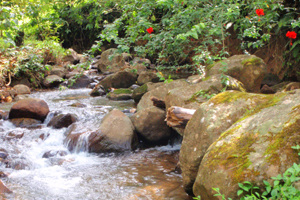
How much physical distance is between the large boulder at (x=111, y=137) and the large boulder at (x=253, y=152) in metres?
2.93

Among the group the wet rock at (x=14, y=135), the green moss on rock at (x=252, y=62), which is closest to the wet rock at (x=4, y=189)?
the wet rock at (x=14, y=135)

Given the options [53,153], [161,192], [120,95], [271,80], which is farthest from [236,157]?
[120,95]

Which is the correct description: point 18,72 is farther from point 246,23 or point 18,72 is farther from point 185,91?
point 246,23

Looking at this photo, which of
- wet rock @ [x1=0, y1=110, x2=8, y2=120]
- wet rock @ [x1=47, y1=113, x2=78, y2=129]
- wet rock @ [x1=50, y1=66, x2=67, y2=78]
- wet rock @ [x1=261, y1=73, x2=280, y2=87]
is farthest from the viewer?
wet rock @ [x1=50, y1=66, x2=67, y2=78]

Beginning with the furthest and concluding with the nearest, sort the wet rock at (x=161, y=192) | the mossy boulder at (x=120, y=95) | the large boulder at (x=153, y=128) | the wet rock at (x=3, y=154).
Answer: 1. the mossy boulder at (x=120, y=95)
2. the large boulder at (x=153, y=128)
3. the wet rock at (x=3, y=154)
4. the wet rock at (x=161, y=192)

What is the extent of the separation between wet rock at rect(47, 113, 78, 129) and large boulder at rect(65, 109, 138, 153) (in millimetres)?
777

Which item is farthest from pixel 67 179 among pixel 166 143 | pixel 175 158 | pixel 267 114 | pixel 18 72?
pixel 18 72

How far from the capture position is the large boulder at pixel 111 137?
5281 millimetres

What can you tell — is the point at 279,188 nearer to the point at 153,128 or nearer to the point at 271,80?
the point at 153,128

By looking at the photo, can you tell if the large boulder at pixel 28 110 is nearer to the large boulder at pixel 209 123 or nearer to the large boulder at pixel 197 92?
the large boulder at pixel 197 92

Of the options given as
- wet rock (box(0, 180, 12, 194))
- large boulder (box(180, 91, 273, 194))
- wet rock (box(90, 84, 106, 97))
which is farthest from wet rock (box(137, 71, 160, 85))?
wet rock (box(0, 180, 12, 194))

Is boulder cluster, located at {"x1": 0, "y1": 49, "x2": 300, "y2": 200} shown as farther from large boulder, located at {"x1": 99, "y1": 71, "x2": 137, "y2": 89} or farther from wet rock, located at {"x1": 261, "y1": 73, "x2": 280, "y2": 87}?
large boulder, located at {"x1": 99, "y1": 71, "x2": 137, "y2": 89}

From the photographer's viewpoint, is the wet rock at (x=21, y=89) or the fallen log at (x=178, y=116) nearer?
the fallen log at (x=178, y=116)

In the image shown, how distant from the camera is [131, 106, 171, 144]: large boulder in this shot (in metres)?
5.66
